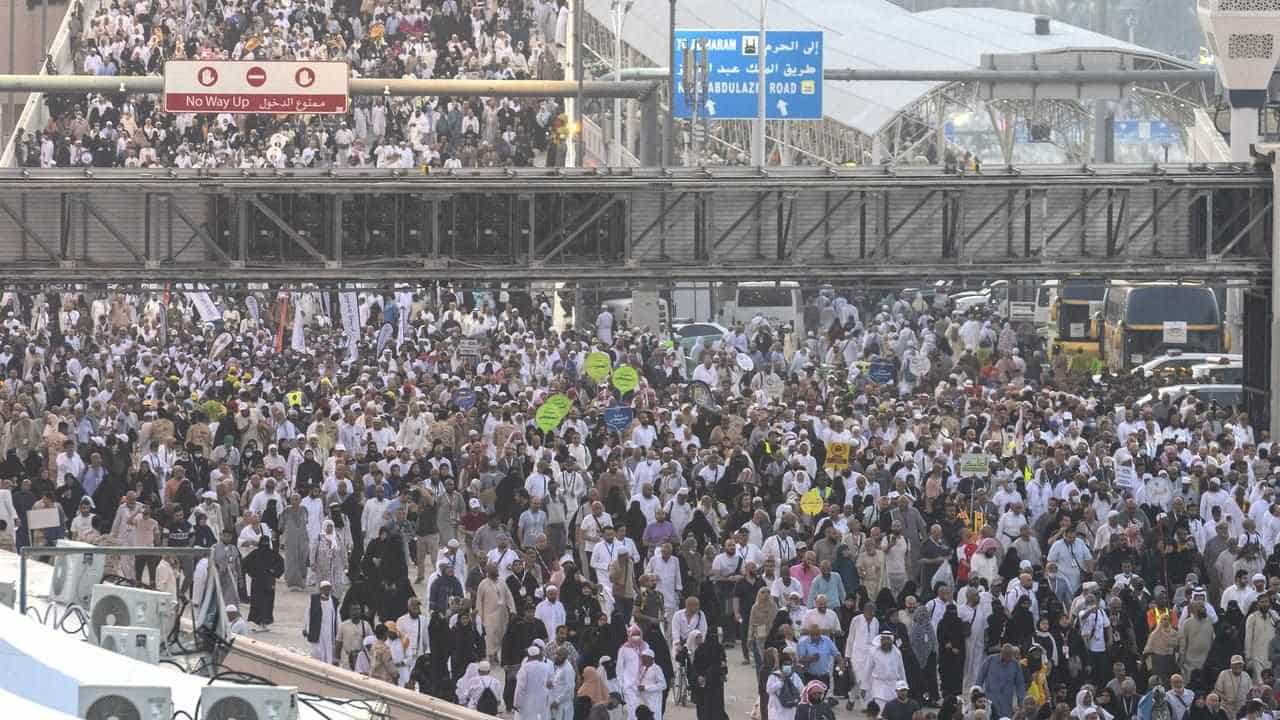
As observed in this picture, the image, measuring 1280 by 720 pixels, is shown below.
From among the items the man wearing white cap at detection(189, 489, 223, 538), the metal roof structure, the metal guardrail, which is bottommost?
the man wearing white cap at detection(189, 489, 223, 538)

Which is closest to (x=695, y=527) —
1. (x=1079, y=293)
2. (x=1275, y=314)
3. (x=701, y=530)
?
(x=701, y=530)

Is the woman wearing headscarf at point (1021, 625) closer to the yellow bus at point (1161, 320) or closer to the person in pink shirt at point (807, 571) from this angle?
the person in pink shirt at point (807, 571)

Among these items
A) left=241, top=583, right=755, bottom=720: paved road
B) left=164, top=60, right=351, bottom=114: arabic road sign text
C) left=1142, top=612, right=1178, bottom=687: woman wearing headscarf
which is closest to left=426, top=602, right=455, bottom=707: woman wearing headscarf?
left=241, top=583, right=755, bottom=720: paved road

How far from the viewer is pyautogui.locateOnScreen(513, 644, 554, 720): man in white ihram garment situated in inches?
782

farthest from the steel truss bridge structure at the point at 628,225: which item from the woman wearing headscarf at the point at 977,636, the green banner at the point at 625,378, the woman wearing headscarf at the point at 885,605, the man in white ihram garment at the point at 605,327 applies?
the woman wearing headscarf at the point at 977,636

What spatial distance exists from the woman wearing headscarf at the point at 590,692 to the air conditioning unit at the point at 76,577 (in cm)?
465

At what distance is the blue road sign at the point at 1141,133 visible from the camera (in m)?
153

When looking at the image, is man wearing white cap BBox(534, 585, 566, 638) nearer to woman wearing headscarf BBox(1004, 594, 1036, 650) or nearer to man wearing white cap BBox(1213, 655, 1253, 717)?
woman wearing headscarf BBox(1004, 594, 1036, 650)

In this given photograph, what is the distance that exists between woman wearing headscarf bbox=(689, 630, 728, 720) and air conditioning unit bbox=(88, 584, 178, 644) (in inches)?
261

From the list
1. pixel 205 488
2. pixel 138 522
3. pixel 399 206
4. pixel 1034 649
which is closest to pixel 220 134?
pixel 399 206

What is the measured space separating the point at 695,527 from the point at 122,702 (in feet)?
43.0

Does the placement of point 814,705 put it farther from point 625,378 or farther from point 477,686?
point 625,378

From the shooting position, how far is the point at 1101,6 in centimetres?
17225

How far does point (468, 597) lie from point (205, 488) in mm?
6443
